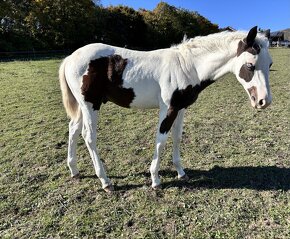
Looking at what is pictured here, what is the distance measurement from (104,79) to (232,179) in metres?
2.27

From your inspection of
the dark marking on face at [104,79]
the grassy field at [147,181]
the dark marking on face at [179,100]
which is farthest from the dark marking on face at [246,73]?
the grassy field at [147,181]

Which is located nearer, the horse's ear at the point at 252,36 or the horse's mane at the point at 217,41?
the horse's ear at the point at 252,36

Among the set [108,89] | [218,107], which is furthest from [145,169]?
[218,107]

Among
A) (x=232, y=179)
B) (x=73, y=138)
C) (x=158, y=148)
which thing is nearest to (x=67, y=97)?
(x=73, y=138)

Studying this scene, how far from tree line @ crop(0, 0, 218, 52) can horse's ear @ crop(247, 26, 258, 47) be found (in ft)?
71.6

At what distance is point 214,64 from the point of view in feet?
11.7

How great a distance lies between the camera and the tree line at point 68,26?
29.9 meters

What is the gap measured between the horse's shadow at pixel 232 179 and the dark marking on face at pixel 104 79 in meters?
1.30

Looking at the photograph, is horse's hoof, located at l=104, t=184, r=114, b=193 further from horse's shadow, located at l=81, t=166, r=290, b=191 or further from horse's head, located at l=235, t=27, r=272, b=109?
horse's head, located at l=235, t=27, r=272, b=109

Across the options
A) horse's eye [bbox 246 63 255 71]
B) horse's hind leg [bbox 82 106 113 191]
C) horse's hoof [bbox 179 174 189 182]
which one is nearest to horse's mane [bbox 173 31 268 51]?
horse's eye [bbox 246 63 255 71]

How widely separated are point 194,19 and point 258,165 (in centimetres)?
4746

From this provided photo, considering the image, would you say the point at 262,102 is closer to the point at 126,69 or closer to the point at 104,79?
the point at 126,69

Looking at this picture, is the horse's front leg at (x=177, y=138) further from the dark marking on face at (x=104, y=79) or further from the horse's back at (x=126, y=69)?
the dark marking on face at (x=104, y=79)

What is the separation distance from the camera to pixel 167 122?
12.1 ft
